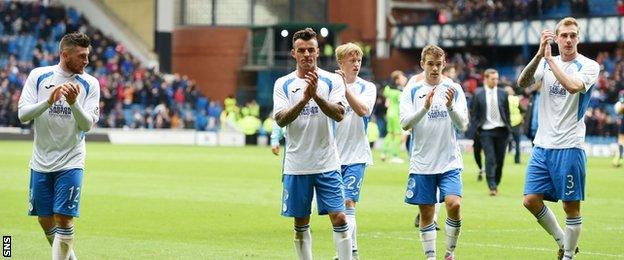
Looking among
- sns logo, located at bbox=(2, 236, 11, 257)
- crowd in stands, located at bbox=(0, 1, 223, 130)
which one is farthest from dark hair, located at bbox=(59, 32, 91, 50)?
crowd in stands, located at bbox=(0, 1, 223, 130)

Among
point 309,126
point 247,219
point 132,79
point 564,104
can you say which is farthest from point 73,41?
point 132,79

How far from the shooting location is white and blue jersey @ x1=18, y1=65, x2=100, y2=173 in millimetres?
12242

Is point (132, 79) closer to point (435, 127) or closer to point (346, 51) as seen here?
point (346, 51)

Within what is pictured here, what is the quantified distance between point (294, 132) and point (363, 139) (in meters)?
3.02

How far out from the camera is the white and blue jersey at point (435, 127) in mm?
13680

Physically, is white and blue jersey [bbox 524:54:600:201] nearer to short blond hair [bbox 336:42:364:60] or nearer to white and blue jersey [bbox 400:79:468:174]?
white and blue jersey [bbox 400:79:468:174]

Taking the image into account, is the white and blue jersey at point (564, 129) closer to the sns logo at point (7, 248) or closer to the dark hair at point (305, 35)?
the dark hair at point (305, 35)

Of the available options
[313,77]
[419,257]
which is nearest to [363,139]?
[419,257]

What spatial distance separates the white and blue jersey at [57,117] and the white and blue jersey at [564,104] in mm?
4344

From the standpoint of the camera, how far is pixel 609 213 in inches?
805

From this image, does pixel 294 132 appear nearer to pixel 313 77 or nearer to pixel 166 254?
pixel 313 77

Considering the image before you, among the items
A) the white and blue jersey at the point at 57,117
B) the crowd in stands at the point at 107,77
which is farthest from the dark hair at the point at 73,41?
the crowd in stands at the point at 107,77

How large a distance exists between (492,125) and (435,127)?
1011 cm

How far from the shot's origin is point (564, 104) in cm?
1307
